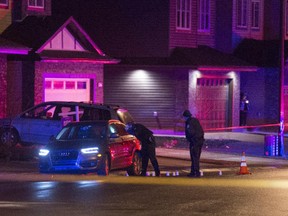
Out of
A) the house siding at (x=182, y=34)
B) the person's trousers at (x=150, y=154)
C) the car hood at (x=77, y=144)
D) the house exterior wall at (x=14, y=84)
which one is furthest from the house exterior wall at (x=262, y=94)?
the car hood at (x=77, y=144)

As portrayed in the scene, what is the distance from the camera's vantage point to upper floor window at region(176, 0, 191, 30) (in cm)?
3897

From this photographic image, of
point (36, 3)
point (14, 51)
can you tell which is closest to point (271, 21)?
point (36, 3)

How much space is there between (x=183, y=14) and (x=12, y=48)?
38.1 feet

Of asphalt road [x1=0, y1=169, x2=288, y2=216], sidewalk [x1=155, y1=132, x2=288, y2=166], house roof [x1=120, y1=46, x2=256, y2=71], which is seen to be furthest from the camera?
house roof [x1=120, y1=46, x2=256, y2=71]

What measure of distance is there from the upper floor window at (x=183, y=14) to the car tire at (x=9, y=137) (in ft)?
46.4

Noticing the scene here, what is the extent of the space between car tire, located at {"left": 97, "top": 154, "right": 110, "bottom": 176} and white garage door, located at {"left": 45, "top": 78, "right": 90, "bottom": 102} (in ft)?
43.5

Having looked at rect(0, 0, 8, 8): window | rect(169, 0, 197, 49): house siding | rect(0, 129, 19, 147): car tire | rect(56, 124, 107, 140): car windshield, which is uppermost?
rect(0, 0, 8, 8): window

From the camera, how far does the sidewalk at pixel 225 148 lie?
28.6 meters

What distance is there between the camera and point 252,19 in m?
44.4

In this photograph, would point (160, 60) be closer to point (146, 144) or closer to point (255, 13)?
point (255, 13)

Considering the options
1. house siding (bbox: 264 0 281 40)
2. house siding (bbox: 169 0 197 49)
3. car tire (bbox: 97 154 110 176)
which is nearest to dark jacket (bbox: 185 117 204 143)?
car tire (bbox: 97 154 110 176)

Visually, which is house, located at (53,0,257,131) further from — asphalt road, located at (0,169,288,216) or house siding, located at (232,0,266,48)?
asphalt road, located at (0,169,288,216)

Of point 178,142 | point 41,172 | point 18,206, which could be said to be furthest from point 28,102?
point 18,206

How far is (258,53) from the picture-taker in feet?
143
